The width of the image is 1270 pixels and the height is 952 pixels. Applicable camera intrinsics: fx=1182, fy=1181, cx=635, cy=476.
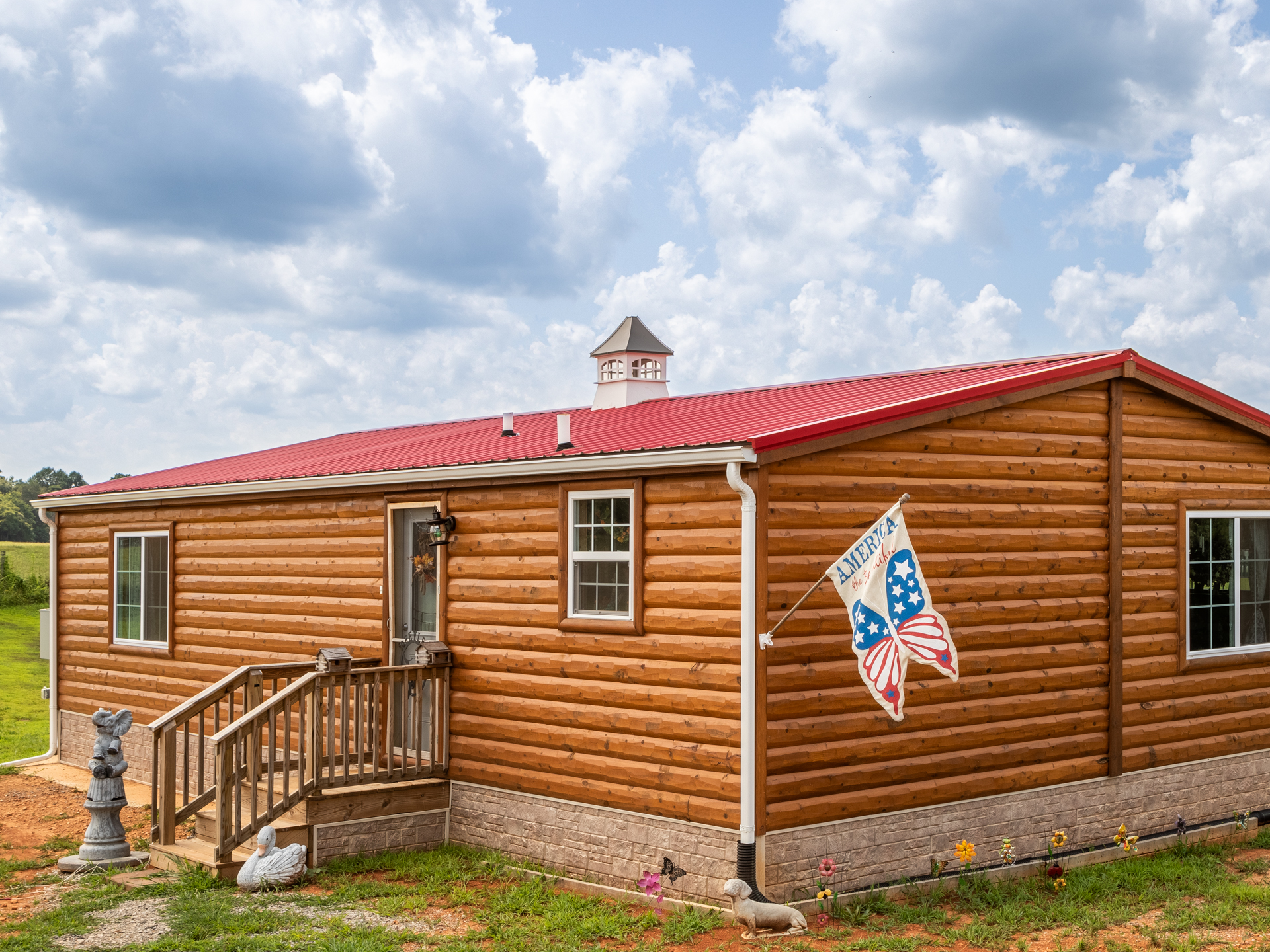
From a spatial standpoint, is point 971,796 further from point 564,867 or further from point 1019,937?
point 564,867

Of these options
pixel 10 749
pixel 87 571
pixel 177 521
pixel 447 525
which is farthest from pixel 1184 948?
pixel 10 749

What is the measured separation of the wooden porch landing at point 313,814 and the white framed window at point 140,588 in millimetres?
4551

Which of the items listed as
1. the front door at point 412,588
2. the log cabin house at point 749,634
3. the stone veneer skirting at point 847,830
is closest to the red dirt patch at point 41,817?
the log cabin house at point 749,634

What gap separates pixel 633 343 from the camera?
14281 mm

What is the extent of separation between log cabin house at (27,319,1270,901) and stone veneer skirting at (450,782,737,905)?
25mm

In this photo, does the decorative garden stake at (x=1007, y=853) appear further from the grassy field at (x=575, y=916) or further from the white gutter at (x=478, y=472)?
the white gutter at (x=478, y=472)

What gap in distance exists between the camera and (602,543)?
923 cm

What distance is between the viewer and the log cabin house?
8.34 meters

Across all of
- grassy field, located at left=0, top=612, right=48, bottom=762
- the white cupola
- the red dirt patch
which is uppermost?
the white cupola

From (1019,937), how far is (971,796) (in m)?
1.37

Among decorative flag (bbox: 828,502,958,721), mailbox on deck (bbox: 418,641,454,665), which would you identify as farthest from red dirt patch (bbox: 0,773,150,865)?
decorative flag (bbox: 828,502,958,721)

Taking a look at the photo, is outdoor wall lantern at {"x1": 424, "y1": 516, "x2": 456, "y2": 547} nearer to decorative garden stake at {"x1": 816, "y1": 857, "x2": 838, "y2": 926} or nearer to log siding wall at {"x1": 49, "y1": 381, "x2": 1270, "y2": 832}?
log siding wall at {"x1": 49, "y1": 381, "x2": 1270, "y2": 832}

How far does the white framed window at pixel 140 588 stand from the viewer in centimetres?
1428

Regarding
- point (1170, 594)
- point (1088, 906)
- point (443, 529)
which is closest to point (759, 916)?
point (1088, 906)
